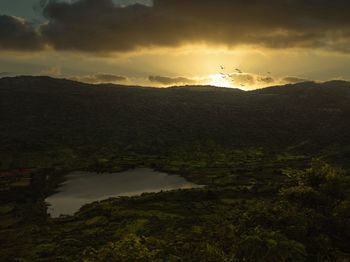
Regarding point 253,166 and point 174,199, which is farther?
point 253,166

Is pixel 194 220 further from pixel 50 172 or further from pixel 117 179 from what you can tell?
pixel 50 172

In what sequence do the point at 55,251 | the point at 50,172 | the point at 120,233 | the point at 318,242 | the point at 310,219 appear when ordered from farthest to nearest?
the point at 50,172 < the point at 120,233 < the point at 55,251 < the point at 310,219 < the point at 318,242

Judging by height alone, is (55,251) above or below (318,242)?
below

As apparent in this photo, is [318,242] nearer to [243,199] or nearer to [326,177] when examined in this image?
[326,177]

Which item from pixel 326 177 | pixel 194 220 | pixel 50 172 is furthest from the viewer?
pixel 50 172

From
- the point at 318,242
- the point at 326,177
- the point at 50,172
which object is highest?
the point at 326,177

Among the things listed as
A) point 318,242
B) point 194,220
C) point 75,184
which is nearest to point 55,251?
point 194,220
